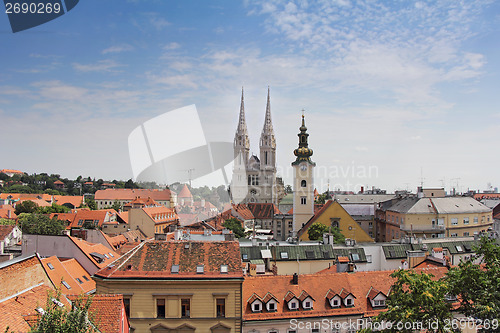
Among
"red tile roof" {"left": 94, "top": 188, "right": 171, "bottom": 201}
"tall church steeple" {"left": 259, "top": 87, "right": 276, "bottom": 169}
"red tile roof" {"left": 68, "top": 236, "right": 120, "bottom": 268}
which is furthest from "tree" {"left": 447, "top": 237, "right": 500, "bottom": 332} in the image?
"tall church steeple" {"left": 259, "top": 87, "right": 276, "bottom": 169}

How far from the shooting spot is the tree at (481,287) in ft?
58.6

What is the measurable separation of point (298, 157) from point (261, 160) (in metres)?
73.1

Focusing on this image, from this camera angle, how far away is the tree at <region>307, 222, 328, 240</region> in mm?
55469

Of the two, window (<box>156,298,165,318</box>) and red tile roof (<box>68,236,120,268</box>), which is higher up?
red tile roof (<box>68,236,120,268</box>)

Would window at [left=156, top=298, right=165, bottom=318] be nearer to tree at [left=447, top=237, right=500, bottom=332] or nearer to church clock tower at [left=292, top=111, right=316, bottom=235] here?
tree at [left=447, top=237, right=500, bottom=332]

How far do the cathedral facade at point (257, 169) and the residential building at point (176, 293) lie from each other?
334ft

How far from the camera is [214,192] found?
39469 mm

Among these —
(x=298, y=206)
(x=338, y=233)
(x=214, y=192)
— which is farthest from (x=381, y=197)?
(x=214, y=192)

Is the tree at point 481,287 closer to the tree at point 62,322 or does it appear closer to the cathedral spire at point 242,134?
the tree at point 62,322

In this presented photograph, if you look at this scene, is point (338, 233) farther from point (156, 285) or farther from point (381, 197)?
point (381, 197)

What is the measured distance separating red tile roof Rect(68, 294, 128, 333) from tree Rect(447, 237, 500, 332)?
46.7 feet

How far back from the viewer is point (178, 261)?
2505 cm

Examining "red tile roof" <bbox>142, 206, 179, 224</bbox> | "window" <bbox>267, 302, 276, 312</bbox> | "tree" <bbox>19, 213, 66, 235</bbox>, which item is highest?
"red tile roof" <bbox>142, 206, 179, 224</bbox>

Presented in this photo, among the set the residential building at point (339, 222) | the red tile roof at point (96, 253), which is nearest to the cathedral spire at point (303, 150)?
the residential building at point (339, 222)
